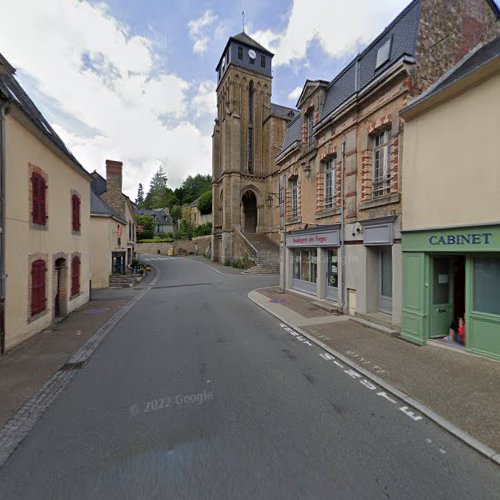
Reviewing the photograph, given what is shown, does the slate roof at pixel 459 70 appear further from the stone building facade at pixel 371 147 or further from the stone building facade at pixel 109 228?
the stone building facade at pixel 109 228

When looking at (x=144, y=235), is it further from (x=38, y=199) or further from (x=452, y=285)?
(x=452, y=285)

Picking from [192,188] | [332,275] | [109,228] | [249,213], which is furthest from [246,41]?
[192,188]

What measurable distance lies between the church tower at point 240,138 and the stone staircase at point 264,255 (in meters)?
2.01

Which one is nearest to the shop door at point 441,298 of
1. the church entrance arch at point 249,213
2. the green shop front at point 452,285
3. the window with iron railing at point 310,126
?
the green shop front at point 452,285

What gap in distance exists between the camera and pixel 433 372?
4.92 meters

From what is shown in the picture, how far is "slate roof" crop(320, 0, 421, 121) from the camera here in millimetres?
7344

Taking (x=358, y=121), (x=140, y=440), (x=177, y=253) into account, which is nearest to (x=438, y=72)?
(x=358, y=121)

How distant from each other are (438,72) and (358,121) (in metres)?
2.24

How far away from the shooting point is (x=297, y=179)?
1355cm

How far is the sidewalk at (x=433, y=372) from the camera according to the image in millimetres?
3619

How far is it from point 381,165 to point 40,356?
1026 centimetres

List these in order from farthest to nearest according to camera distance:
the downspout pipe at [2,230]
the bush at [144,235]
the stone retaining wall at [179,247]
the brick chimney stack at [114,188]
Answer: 1. the bush at [144,235]
2. the stone retaining wall at [179,247]
3. the brick chimney stack at [114,188]
4. the downspout pipe at [2,230]

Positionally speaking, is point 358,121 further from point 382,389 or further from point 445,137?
point 382,389

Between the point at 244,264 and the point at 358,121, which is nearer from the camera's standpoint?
the point at 358,121
